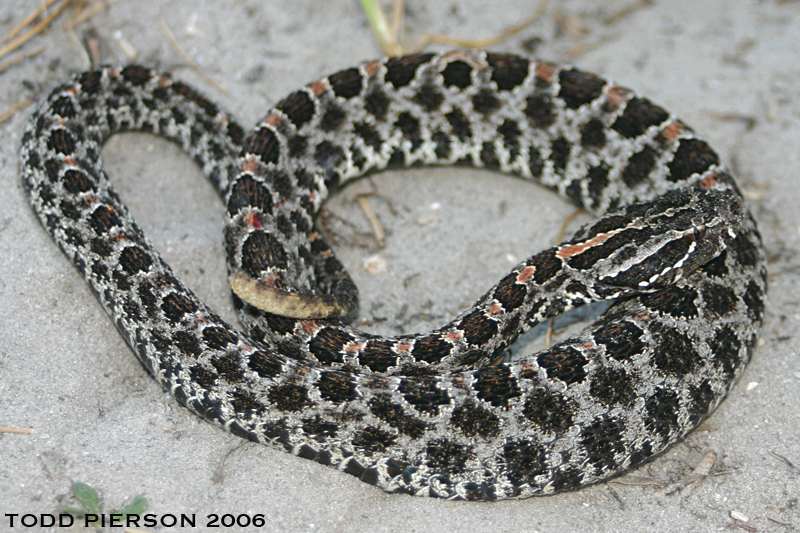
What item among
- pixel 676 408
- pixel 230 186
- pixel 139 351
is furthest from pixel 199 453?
pixel 676 408

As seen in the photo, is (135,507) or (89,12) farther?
(89,12)

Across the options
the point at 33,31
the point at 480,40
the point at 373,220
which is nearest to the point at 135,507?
the point at 373,220

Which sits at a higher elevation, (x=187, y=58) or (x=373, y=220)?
(x=187, y=58)

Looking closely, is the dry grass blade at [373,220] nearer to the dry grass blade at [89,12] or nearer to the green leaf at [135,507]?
the green leaf at [135,507]

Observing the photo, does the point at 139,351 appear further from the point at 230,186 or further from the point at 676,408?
the point at 676,408

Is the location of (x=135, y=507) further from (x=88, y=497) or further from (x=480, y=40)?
(x=480, y=40)

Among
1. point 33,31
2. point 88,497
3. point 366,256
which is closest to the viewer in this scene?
point 88,497

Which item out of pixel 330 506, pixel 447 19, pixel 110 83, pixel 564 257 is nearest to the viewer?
pixel 330 506
